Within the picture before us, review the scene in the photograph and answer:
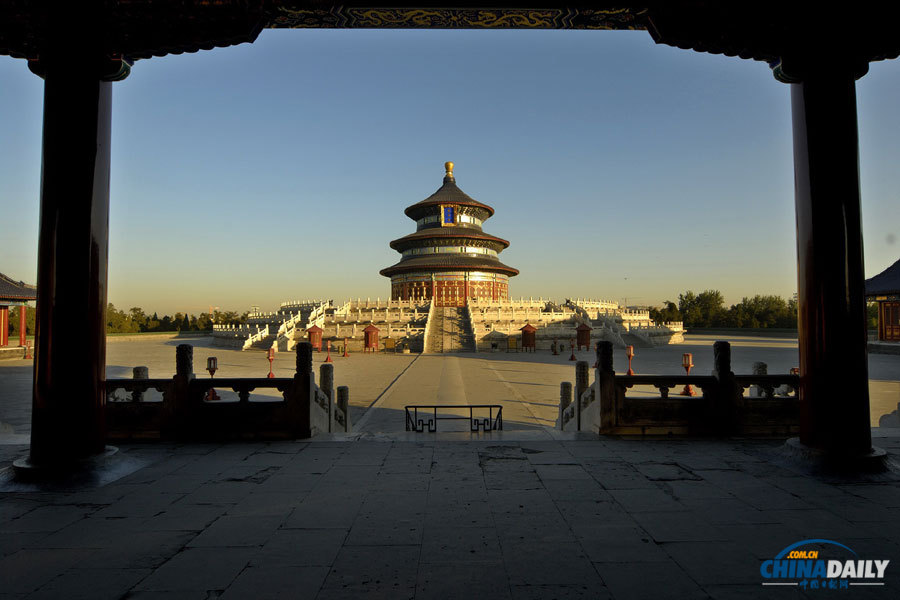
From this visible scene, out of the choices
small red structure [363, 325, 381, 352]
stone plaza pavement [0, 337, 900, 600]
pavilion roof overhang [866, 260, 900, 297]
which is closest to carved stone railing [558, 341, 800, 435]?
stone plaza pavement [0, 337, 900, 600]

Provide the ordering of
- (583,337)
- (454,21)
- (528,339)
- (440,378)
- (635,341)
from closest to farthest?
(454,21)
(440,378)
(528,339)
(583,337)
(635,341)

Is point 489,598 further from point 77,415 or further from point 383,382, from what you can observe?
point 383,382

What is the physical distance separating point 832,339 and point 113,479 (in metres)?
7.14

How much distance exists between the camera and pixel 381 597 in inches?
115

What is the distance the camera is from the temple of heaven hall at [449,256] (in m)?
49.4

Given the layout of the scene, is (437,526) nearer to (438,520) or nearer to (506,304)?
(438,520)

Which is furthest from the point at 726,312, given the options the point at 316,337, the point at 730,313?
the point at 316,337

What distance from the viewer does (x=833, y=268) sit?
5289mm

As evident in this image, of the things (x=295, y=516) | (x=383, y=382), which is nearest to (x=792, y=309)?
(x=383, y=382)

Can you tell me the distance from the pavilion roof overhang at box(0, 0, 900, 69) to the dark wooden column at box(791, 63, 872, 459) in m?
0.42

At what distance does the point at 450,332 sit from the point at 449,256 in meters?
16.2

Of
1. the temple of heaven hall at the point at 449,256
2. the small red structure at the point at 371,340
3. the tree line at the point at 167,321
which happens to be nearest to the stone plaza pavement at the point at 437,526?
the small red structure at the point at 371,340

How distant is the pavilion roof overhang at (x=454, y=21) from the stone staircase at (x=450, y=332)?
27.7m

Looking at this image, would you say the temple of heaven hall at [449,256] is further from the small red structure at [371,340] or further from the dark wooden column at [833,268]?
the dark wooden column at [833,268]
